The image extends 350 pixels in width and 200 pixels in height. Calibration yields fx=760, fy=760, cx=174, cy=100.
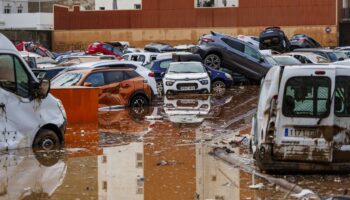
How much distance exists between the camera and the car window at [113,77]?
24.5 metres

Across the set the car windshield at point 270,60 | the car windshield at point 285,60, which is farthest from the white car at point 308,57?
the car windshield at point 270,60

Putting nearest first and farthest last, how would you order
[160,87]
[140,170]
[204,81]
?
[140,170], [204,81], [160,87]

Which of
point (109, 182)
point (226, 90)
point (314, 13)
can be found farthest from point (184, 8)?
point (109, 182)

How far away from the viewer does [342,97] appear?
11.8 m

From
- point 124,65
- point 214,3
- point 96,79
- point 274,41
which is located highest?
point 214,3

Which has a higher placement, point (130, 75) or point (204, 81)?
point (130, 75)

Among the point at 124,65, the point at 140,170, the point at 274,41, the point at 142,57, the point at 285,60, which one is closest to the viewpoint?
the point at 140,170

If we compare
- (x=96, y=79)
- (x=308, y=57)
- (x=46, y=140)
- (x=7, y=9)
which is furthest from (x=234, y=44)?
(x=7, y=9)

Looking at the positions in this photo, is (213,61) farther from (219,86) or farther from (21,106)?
(21,106)

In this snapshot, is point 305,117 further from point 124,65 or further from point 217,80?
point 217,80

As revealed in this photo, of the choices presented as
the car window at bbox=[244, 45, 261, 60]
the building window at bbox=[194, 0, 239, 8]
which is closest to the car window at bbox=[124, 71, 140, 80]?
the car window at bbox=[244, 45, 261, 60]

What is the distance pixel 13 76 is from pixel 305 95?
556 centimetres

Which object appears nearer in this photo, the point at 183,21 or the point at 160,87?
the point at 160,87

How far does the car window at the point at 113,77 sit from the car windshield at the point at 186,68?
5833mm
